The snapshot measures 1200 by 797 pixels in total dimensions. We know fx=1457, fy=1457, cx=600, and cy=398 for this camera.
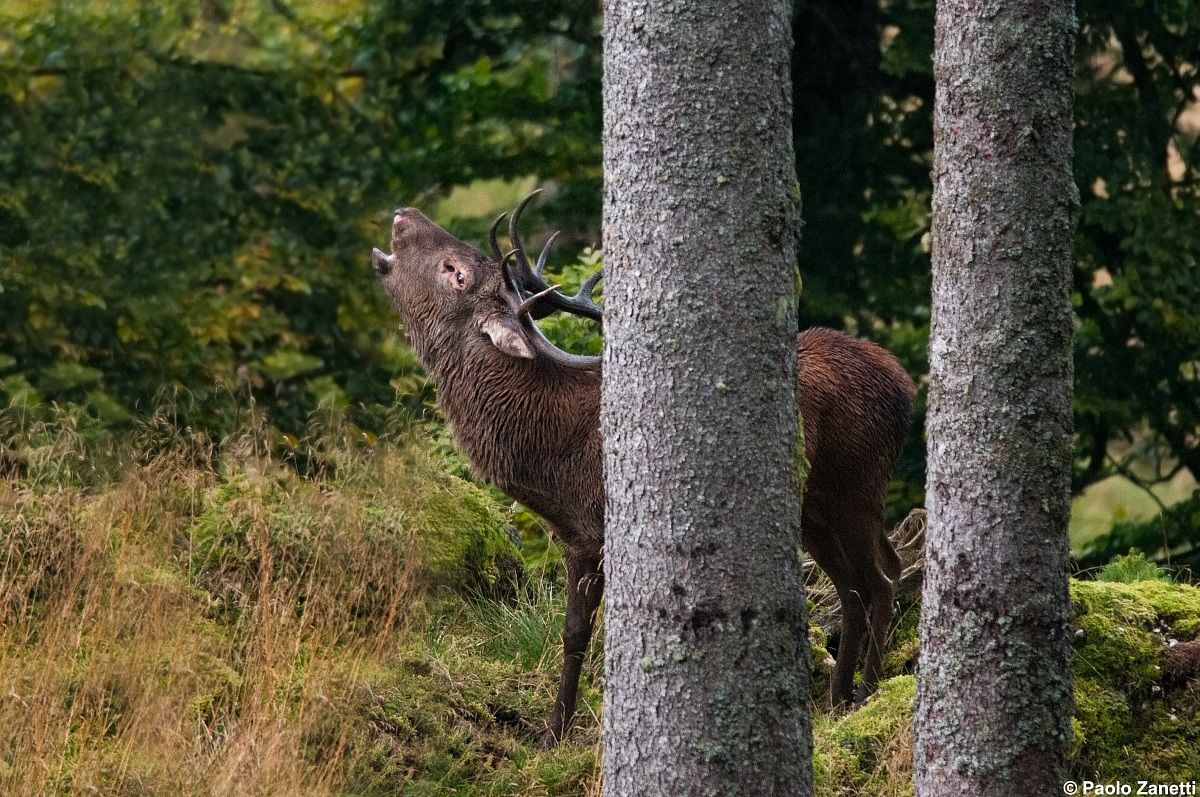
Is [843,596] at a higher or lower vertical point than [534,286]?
lower

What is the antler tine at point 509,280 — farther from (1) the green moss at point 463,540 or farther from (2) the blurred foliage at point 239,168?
(2) the blurred foliage at point 239,168

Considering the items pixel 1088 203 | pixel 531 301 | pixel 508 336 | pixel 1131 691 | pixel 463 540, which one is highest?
pixel 1088 203

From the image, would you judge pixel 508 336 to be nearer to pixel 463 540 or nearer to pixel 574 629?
pixel 574 629

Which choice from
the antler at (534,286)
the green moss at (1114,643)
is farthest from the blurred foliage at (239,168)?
the green moss at (1114,643)

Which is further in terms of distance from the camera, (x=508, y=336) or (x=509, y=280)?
(x=509, y=280)

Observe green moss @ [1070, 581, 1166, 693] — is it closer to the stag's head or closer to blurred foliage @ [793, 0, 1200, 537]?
the stag's head

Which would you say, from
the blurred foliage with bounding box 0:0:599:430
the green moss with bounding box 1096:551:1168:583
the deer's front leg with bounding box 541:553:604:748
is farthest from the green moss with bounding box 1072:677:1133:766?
the blurred foliage with bounding box 0:0:599:430

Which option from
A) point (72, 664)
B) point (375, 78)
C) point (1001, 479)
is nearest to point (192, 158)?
point (375, 78)

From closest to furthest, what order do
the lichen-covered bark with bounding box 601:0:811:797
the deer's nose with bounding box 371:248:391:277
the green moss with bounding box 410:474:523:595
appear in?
the lichen-covered bark with bounding box 601:0:811:797 → the deer's nose with bounding box 371:248:391:277 → the green moss with bounding box 410:474:523:595

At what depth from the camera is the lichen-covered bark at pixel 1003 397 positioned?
4.39 meters

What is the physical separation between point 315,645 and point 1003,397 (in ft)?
11.2

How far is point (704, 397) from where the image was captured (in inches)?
165

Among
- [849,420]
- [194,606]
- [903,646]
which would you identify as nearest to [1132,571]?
[903,646]

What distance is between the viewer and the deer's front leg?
6438 millimetres
